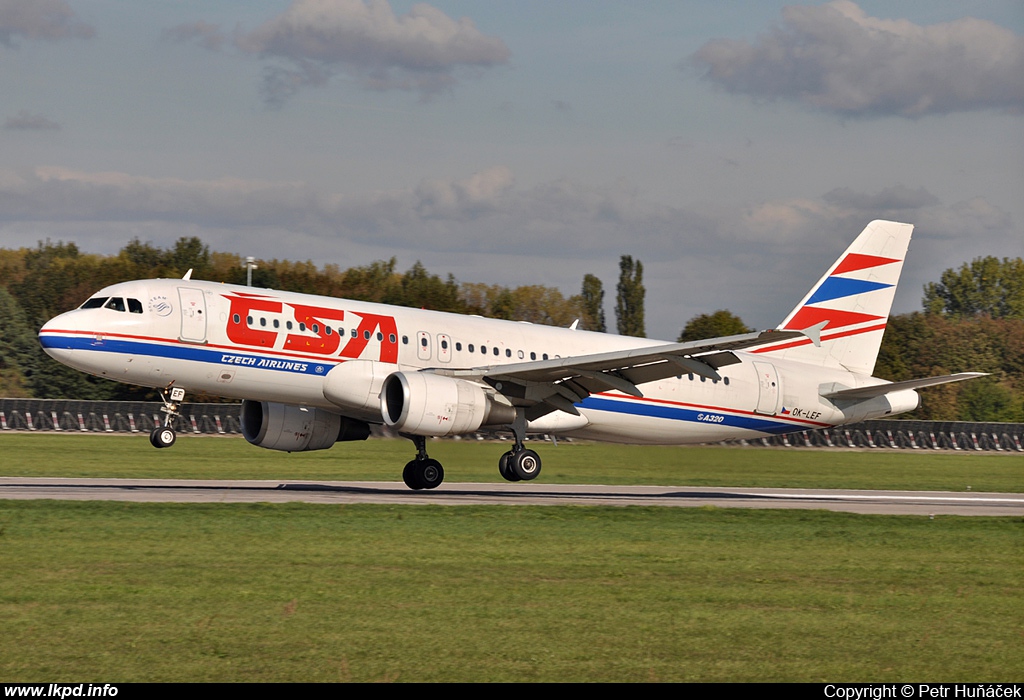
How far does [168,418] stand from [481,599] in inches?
558

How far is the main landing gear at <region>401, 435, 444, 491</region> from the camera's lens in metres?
28.5

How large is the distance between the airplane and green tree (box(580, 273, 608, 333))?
78.8 meters

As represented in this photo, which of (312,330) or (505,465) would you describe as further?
(505,465)

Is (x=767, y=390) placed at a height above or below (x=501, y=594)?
above

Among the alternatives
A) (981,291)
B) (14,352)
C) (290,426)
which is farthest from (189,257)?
(981,291)

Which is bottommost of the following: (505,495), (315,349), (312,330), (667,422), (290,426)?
(505,495)

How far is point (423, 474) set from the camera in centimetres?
2852

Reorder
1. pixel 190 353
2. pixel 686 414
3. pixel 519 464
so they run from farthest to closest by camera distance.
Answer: pixel 686 414
pixel 519 464
pixel 190 353

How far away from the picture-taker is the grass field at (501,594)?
10.1 meters

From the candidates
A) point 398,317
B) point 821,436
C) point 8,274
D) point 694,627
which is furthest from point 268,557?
point 8,274

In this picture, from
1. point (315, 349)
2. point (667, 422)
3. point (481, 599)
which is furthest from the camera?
point (667, 422)

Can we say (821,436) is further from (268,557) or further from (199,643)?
(199,643)

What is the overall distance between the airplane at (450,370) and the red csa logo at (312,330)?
32 mm

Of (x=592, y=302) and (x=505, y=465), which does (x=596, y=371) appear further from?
(x=592, y=302)
